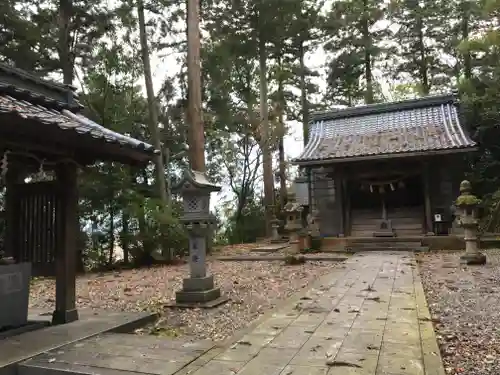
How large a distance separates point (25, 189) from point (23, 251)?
0.72 m

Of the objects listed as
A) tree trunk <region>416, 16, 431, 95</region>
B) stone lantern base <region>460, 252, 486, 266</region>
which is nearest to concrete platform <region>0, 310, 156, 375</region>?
stone lantern base <region>460, 252, 486, 266</region>

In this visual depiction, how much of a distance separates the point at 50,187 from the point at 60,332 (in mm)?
1601

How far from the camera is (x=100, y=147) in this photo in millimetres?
4125

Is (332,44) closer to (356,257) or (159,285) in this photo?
(356,257)

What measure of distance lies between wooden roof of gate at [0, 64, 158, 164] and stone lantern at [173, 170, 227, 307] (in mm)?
1304

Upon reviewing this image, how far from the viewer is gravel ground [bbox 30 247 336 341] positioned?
4852 millimetres

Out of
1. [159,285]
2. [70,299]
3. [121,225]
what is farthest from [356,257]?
[70,299]

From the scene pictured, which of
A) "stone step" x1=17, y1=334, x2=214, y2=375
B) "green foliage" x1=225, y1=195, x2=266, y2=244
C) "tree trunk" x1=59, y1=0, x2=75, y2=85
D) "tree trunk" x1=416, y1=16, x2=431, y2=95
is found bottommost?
"stone step" x1=17, y1=334, x2=214, y2=375

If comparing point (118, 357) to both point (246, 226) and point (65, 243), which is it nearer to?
point (65, 243)

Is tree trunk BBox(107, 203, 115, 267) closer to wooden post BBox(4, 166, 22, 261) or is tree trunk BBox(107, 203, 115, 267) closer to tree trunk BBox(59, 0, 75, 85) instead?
tree trunk BBox(59, 0, 75, 85)

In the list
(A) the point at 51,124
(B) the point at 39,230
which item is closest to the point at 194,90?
(B) the point at 39,230

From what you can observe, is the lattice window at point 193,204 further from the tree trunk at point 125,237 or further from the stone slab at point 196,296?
the tree trunk at point 125,237

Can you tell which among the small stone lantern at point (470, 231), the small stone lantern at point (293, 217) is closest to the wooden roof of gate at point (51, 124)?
the small stone lantern at point (293, 217)

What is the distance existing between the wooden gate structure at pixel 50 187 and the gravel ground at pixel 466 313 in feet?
11.9
